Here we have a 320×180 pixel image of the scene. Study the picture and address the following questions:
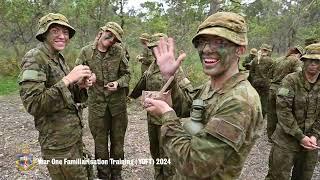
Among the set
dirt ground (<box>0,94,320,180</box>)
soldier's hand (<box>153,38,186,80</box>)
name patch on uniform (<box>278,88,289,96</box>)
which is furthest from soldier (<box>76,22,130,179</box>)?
soldier's hand (<box>153,38,186,80</box>)

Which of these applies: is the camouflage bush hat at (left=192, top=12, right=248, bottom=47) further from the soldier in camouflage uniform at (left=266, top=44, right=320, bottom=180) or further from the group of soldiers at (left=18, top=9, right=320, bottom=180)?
the soldier in camouflage uniform at (left=266, top=44, right=320, bottom=180)

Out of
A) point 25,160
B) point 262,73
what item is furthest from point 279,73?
point 25,160

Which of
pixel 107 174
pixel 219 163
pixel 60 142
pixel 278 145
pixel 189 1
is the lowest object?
pixel 107 174

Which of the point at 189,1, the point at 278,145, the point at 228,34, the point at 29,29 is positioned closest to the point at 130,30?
the point at 189,1

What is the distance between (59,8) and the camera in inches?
603

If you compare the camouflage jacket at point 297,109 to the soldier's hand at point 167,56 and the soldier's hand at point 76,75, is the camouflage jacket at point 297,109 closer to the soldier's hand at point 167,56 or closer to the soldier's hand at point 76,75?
the soldier's hand at point 167,56

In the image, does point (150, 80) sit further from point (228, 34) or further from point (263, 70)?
point (263, 70)

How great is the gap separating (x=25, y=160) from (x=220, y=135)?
4.58 metres

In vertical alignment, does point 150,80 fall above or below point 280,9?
below

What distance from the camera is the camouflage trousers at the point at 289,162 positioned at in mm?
3918

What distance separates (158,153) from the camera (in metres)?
4.77

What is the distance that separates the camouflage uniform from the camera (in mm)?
3006

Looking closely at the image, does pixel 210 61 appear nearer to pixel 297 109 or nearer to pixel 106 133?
pixel 297 109

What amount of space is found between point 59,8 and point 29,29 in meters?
1.78
